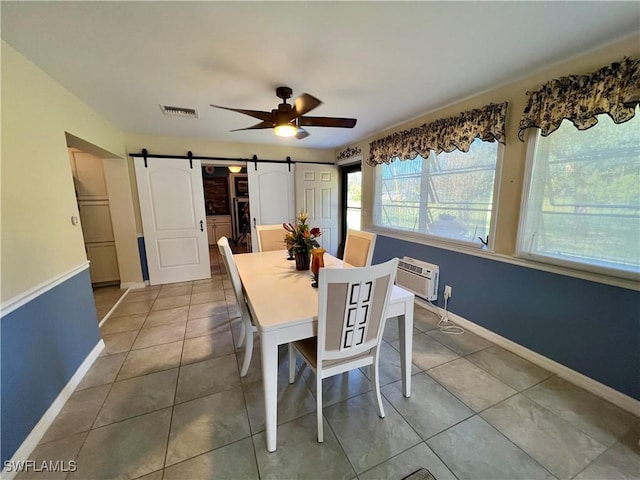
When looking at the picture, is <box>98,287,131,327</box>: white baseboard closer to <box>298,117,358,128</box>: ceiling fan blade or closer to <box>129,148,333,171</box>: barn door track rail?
<box>129,148,333,171</box>: barn door track rail

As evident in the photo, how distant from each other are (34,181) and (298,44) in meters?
1.85

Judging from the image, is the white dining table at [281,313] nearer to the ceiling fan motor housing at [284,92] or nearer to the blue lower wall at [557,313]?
the blue lower wall at [557,313]

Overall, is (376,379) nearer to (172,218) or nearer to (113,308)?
(113,308)

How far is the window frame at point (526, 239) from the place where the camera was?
172 cm

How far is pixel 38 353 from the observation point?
1524mm

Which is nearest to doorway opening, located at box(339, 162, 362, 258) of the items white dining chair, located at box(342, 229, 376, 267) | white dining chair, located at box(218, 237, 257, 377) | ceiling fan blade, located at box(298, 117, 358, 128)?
white dining chair, located at box(342, 229, 376, 267)

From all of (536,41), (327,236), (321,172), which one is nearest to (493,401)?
(536,41)

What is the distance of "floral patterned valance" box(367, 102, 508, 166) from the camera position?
2.13 metres

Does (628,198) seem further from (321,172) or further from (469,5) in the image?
(321,172)

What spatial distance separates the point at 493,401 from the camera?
5.49 feet

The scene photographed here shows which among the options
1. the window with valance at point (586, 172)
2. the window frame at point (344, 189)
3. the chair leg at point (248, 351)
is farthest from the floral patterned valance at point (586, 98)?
the window frame at point (344, 189)

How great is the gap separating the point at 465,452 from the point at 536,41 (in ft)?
7.94

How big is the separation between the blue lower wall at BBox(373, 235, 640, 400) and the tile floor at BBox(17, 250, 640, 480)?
0.66ft

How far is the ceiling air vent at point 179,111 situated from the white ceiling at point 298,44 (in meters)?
0.19
